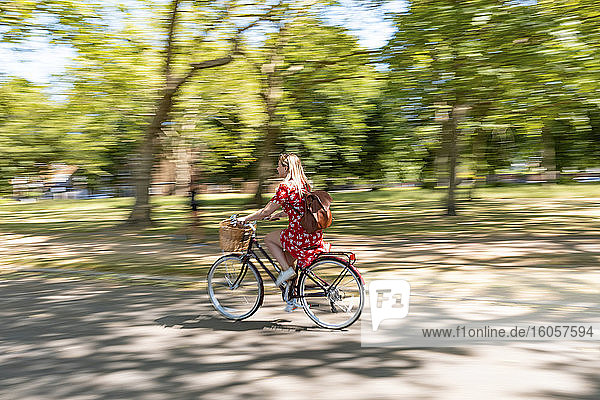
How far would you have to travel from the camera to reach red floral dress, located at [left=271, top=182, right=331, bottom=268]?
20.9 feet

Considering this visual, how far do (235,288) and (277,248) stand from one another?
33.1 inches

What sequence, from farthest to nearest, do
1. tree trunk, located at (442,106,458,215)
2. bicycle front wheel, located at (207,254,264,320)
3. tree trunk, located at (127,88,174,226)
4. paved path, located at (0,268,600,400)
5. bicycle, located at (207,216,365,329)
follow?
tree trunk, located at (127,88,174,226), tree trunk, located at (442,106,458,215), bicycle front wheel, located at (207,254,264,320), bicycle, located at (207,216,365,329), paved path, located at (0,268,600,400)

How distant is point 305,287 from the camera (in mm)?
6492

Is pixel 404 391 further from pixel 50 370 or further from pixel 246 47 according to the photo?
pixel 246 47

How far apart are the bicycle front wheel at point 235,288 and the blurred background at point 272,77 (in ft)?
32.4

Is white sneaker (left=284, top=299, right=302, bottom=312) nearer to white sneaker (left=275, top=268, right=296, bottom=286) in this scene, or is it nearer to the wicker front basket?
white sneaker (left=275, top=268, right=296, bottom=286)

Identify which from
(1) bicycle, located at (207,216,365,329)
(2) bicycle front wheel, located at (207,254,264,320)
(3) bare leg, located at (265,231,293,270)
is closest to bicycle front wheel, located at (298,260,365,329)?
(1) bicycle, located at (207,216,365,329)

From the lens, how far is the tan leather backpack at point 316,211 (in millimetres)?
6234

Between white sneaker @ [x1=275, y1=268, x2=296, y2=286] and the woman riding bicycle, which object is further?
white sneaker @ [x1=275, y1=268, x2=296, y2=286]

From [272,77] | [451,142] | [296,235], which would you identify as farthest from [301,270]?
[451,142]

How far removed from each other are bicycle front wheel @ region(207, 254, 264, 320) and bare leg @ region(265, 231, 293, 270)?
323 mm

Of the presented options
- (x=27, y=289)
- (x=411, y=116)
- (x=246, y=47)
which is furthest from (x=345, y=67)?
(x=27, y=289)

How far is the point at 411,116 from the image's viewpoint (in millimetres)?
17719

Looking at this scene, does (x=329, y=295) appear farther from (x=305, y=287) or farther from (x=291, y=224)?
(x=291, y=224)
